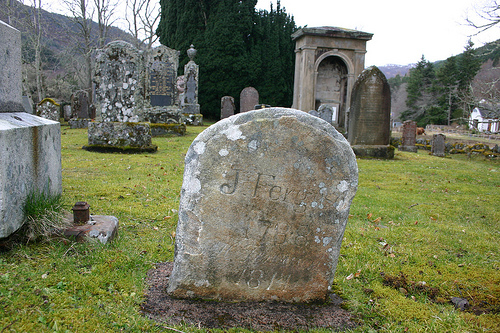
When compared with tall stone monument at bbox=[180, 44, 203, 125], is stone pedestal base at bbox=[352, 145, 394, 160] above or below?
below

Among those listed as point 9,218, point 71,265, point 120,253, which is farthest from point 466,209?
point 9,218

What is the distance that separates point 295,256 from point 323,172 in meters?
0.71

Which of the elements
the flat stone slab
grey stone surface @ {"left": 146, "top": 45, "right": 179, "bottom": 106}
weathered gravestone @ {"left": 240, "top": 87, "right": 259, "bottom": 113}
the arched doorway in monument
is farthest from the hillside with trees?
the flat stone slab

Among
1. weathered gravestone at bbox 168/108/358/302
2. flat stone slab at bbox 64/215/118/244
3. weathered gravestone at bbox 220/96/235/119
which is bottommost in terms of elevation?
flat stone slab at bbox 64/215/118/244

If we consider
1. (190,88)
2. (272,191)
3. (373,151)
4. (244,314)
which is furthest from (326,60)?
(244,314)

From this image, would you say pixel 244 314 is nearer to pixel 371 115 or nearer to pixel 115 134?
pixel 115 134

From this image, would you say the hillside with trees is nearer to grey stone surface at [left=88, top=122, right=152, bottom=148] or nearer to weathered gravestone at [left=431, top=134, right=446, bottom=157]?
weathered gravestone at [left=431, top=134, right=446, bottom=157]

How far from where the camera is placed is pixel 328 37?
17.7 m

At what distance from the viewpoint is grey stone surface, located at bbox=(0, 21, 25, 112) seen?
3043 mm

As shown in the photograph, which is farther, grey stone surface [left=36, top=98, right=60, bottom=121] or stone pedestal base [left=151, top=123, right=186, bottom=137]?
grey stone surface [left=36, top=98, right=60, bottom=121]

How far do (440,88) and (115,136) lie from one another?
45222mm

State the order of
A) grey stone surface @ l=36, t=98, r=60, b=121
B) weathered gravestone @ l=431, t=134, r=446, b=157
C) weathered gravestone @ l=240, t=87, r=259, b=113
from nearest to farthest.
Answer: weathered gravestone @ l=431, t=134, r=446, b=157 → grey stone surface @ l=36, t=98, r=60, b=121 → weathered gravestone @ l=240, t=87, r=259, b=113

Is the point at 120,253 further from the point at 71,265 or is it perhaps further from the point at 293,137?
the point at 293,137

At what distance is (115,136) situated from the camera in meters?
8.98
